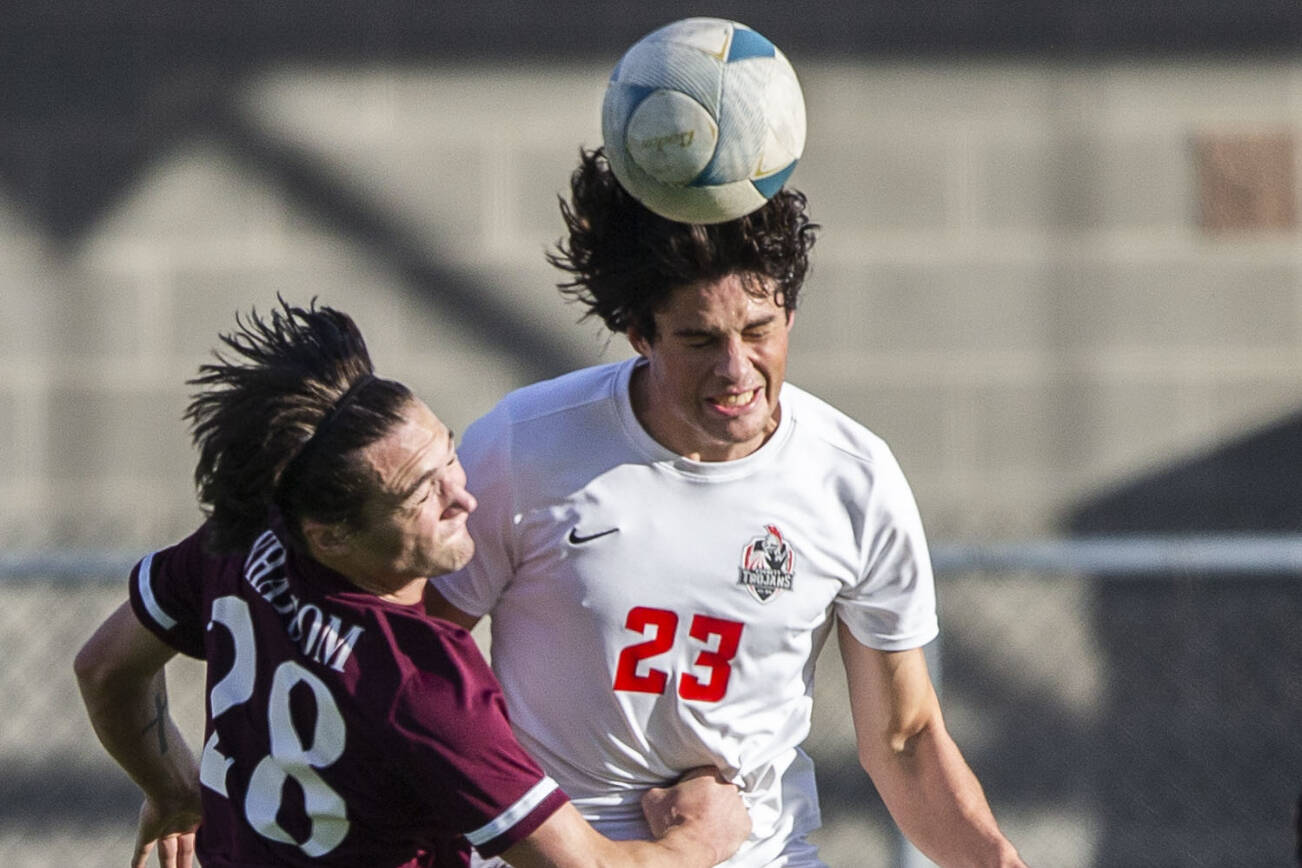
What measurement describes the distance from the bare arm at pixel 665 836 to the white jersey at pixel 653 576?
0.24 feet

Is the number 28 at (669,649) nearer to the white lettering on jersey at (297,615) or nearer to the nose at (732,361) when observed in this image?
the nose at (732,361)

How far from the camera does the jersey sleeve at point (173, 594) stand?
2793mm

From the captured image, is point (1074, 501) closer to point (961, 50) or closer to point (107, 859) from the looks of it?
point (961, 50)

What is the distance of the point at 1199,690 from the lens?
210 inches

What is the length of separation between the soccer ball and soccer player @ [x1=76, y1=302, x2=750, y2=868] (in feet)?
1.73

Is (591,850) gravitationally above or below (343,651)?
below

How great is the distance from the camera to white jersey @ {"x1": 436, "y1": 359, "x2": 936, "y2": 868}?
284 cm

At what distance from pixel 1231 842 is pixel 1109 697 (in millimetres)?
544

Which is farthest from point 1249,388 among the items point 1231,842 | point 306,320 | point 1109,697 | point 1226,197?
point 306,320

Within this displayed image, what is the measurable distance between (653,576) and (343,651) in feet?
2.09

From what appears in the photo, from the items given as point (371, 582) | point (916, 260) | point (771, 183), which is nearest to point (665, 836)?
point (371, 582)

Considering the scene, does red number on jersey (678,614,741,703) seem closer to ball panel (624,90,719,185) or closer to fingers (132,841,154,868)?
ball panel (624,90,719,185)

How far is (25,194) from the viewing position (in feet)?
18.0

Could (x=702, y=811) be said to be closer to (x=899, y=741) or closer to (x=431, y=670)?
(x=899, y=741)
